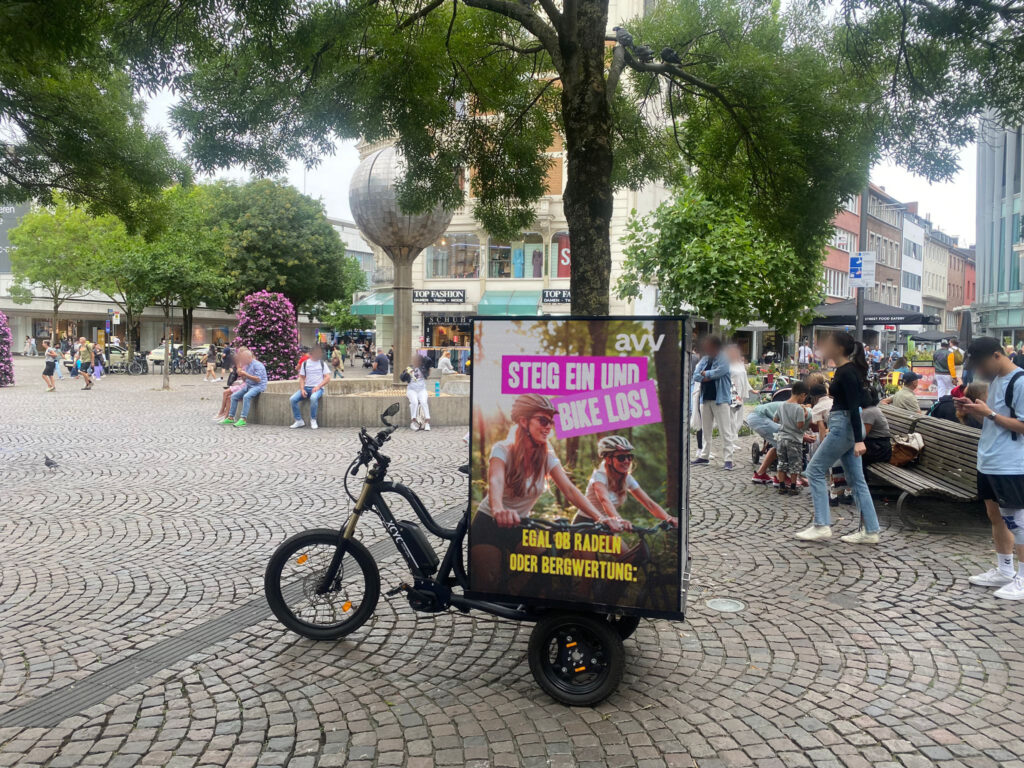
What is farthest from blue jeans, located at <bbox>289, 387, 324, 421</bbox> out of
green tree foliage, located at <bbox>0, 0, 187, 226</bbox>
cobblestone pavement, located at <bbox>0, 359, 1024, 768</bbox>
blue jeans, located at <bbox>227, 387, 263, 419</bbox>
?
cobblestone pavement, located at <bbox>0, 359, 1024, 768</bbox>

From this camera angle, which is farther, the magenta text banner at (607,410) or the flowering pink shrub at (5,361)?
the flowering pink shrub at (5,361)

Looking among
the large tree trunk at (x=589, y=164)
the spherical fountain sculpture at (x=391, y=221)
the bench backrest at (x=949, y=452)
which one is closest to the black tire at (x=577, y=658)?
the large tree trunk at (x=589, y=164)

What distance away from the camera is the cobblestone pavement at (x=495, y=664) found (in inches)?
135

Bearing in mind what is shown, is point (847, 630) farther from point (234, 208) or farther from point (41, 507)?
point (234, 208)

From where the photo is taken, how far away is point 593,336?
11.8 ft

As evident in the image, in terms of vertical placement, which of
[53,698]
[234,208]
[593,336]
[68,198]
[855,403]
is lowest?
[53,698]

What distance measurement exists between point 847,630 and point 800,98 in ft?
13.5

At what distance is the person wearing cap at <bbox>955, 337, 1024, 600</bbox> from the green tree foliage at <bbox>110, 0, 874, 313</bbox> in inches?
77.7

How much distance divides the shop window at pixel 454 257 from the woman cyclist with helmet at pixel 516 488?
1520 inches

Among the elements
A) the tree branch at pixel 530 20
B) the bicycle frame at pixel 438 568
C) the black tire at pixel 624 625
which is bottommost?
the black tire at pixel 624 625

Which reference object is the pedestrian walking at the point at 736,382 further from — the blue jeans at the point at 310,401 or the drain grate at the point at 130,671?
the blue jeans at the point at 310,401

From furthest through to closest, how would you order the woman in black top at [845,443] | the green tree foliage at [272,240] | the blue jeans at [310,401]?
the green tree foliage at [272,240] < the blue jeans at [310,401] < the woman in black top at [845,443]

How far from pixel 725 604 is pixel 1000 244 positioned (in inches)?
2063

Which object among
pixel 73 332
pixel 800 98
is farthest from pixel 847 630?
pixel 73 332
